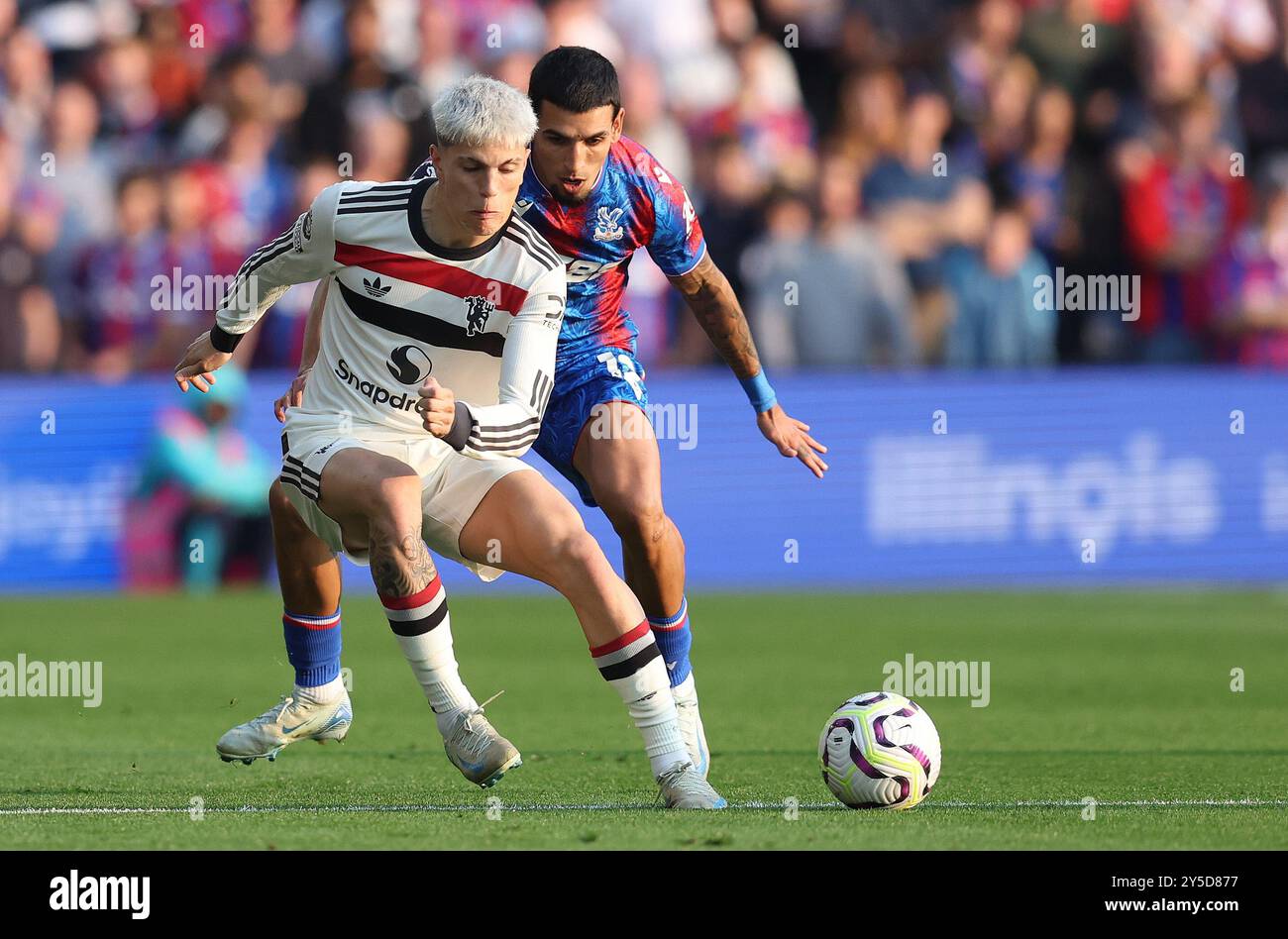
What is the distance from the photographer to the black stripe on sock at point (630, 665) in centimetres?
707

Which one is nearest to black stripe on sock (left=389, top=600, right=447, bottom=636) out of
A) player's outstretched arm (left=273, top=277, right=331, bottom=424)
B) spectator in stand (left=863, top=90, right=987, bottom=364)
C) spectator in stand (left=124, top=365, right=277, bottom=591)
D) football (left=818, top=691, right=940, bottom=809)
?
player's outstretched arm (left=273, top=277, right=331, bottom=424)

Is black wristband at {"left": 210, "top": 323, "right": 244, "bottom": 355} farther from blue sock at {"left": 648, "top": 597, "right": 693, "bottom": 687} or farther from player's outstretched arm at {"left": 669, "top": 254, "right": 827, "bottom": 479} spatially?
blue sock at {"left": 648, "top": 597, "right": 693, "bottom": 687}

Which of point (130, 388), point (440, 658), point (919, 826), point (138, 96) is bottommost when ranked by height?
point (919, 826)

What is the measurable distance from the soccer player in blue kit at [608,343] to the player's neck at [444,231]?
57cm

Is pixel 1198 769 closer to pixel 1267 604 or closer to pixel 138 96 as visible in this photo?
pixel 1267 604

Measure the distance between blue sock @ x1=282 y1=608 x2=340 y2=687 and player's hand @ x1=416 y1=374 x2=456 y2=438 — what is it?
1.58 m

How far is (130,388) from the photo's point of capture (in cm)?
1574

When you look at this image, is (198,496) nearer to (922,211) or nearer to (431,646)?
(922,211)

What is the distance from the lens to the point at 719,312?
27.7 feet

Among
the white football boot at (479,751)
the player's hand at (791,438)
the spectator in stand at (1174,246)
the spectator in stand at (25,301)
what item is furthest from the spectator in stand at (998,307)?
the white football boot at (479,751)

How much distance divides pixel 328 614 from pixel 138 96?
11.5m

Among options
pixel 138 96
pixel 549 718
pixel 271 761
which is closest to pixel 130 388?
pixel 138 96

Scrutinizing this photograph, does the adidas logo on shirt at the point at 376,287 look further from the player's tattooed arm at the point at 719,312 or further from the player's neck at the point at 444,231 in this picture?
the player's tattooed arm at the point at 719,312

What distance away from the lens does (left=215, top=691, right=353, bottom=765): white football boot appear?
7.88 m
